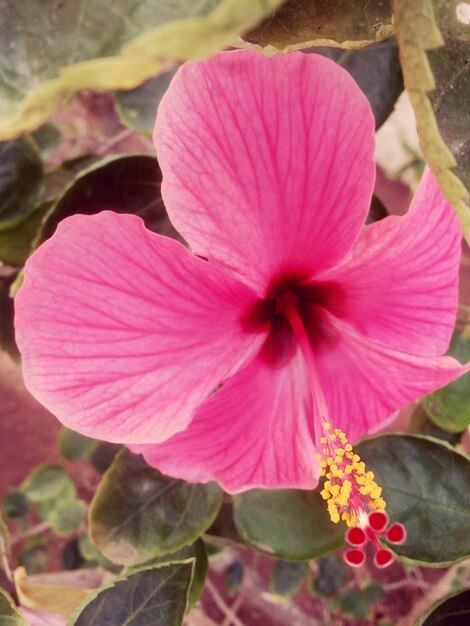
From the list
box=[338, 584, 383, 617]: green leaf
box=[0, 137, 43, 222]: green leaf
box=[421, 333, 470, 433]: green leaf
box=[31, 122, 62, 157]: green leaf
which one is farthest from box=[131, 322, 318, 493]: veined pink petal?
box=[338, 584, 383, 617]: green leaf

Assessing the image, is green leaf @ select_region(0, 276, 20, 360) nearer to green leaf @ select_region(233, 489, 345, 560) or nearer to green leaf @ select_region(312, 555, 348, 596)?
green leaf @ select_region(233, 489, 345, 560)

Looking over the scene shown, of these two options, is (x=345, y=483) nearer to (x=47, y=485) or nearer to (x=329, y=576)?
(x=47, y=485)

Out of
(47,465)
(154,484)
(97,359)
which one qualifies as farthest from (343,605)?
(97,359)

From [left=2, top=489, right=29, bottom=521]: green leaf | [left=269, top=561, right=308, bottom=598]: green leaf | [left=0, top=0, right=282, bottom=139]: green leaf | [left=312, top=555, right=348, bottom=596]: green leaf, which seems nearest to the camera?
[left=0, top=0, right=282, bottom=139]: green leaf

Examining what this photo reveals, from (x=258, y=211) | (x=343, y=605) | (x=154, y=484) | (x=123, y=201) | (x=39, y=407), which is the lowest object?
(x=343, y=605)

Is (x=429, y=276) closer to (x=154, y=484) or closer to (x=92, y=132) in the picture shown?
(x=154, y=484)

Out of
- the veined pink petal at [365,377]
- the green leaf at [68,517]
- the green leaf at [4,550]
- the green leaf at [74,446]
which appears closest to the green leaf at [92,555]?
the green leaf at [68,517]
